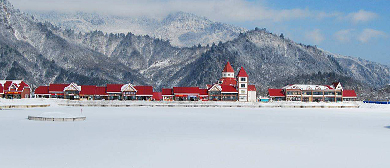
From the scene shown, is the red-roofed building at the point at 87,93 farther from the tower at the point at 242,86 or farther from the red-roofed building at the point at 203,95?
the tower at the point at 242,86

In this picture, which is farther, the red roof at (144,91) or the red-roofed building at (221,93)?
the red roof at (144,91)

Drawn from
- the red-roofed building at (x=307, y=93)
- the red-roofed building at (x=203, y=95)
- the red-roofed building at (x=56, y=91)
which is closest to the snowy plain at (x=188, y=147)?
the red-roofed building at (x=203, y=95)

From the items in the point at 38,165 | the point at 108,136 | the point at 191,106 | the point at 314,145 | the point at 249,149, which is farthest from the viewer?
the point at 191,106

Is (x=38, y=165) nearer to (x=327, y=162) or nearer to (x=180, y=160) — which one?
(x=180, y=160)

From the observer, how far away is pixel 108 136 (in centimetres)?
5319

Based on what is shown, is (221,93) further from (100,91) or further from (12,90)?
(12,90)

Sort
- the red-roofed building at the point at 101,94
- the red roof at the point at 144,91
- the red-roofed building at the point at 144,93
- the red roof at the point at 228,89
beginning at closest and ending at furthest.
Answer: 1. the red-roofed building at the point at 101,94
2. the red roof at the point at 228,89
3. the red-roofed building at the point at 144,93
4. the red roof at the point at 144,91

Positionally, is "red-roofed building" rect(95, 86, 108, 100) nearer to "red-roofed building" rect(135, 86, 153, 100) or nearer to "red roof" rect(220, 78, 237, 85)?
"red-roofed building" rect(135, 86, 153, 100)

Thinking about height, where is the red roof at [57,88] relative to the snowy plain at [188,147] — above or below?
above

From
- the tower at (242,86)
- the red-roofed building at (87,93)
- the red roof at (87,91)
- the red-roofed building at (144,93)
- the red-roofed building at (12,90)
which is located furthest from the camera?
the tower at (242,86)

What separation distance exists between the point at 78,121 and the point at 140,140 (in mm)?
28253

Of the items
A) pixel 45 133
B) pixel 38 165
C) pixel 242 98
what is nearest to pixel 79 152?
pixel 38 165

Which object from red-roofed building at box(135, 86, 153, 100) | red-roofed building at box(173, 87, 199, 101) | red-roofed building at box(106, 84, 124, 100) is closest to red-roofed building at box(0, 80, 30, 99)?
red-roofed building at box(106, 84, 124, 100)

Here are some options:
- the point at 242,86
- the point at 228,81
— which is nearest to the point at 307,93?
the point at 242,86
